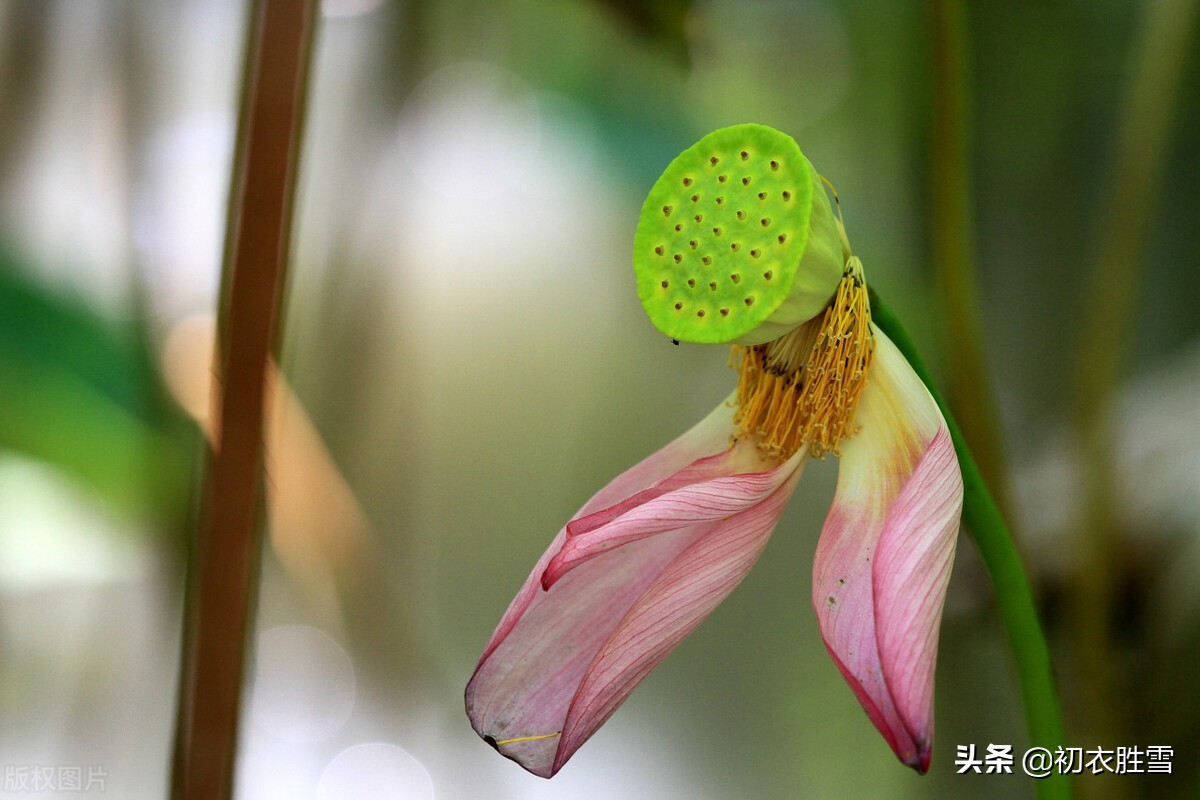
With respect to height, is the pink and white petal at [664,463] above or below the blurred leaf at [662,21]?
below

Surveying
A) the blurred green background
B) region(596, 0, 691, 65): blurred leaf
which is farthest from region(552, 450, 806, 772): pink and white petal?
region(596, 0, 691, 65): blurred leaf

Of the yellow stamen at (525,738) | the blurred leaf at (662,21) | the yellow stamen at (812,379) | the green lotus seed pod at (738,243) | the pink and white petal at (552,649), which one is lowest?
the yellow stamen at (525,738)

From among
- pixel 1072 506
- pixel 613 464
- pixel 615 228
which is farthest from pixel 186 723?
pixel 1072 506

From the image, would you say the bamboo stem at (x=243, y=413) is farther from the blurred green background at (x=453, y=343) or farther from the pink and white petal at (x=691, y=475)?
the pink and white petal at (x=691, y=475)

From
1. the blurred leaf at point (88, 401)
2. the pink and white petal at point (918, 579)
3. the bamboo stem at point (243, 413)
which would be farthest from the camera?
the blurred leaf at point (88, 401)

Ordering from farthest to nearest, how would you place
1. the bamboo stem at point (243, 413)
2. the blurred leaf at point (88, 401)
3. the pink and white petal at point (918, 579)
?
the blurred leaf at point (88, 401)
the bamboo stem at point (243, 413)
the pink and white petal at point (918, 579)

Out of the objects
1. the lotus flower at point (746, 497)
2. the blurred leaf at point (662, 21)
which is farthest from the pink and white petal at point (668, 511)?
the blurred leaf at point (662, 21)

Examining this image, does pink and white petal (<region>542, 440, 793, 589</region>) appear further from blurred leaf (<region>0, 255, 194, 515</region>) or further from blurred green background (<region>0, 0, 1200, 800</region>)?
blurred leaf (<region>0, 255, 194, 515</region>)
